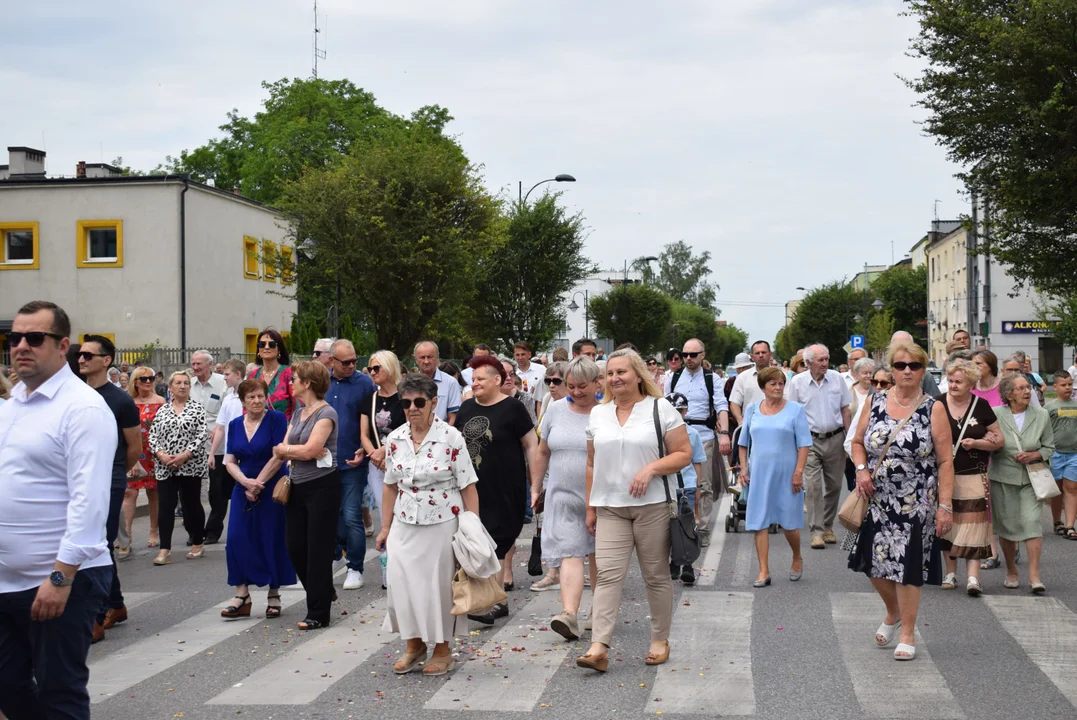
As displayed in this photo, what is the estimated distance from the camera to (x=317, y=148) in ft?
177

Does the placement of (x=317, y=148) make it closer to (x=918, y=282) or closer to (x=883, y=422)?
(x=883, y=422)

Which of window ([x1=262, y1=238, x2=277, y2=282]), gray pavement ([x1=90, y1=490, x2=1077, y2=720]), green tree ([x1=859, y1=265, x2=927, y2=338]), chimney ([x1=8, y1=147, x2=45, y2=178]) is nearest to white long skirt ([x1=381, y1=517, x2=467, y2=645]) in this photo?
gray pavement ([x1=90, y1=490, x2=1077, y2=720])

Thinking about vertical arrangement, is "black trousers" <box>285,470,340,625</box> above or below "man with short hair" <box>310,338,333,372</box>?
below

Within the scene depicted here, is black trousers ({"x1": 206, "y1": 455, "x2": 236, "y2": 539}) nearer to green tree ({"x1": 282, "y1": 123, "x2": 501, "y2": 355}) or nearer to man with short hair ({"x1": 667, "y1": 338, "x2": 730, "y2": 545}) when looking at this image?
man with short hair ({"x1": 667, "y1": 338, "x2": 730, "y2": 545})

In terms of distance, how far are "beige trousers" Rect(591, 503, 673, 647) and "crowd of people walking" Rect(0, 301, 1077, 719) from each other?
13mm

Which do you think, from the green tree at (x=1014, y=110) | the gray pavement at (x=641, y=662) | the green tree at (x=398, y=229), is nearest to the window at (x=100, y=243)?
the green tree at (x=398, y=229)

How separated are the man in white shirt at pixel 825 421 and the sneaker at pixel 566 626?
5.17 m

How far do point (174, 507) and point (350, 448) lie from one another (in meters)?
2.59

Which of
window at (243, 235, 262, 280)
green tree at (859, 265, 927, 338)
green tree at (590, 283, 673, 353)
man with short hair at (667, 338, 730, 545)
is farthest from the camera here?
green tree at (859, 265, 927, 338)

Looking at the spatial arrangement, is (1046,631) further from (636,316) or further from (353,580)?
(636,316)

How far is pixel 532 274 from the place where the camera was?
45.4m

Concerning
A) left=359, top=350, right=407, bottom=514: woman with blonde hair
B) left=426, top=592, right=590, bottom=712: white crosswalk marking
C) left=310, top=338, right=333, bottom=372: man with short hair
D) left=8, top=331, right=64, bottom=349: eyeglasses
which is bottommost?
left=426, top=592, right=590, bottom=712: white crosswalk marking

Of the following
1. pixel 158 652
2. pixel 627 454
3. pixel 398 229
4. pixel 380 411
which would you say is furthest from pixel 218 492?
pixel 398 229

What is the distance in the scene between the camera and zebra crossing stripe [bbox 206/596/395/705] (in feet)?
21.2
